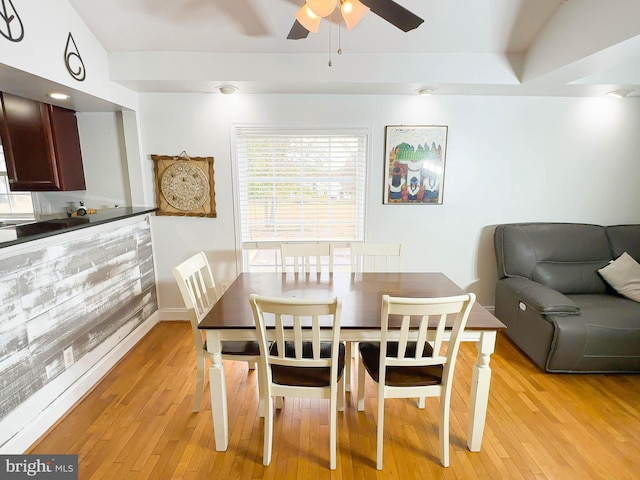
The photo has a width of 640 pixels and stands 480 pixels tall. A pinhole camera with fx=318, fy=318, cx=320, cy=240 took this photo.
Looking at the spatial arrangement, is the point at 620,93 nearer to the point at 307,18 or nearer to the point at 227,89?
the point at 307,18

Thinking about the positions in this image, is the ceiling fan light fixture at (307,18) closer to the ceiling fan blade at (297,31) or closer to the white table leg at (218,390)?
the ceiling fan blade at (297,31)

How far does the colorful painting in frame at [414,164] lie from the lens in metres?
2.94

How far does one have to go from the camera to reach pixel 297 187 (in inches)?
121

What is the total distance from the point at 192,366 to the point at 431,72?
298 cm

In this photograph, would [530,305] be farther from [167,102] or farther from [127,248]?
[167,102]

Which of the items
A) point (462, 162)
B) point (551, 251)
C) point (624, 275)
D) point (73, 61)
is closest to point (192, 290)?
point (73, 61)

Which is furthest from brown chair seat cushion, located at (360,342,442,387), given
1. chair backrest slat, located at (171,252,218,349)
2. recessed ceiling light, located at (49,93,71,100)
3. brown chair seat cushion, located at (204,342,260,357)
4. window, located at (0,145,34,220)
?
window, located at (0,145,34,220)

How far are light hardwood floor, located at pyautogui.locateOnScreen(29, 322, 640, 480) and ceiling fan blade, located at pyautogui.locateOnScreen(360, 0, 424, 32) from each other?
2207 millimetres

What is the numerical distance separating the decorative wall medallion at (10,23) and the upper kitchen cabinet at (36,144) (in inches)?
38.0

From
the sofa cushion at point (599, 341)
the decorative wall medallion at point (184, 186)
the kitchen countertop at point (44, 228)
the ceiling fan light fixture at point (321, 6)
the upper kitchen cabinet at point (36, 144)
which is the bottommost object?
the sofa cushion at point (599, 341)

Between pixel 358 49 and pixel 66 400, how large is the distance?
3164mm

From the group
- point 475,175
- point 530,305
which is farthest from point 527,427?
point 475,175

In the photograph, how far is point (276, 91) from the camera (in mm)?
2799

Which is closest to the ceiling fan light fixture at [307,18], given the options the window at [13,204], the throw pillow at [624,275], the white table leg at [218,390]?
the white table leg at [218,390]
